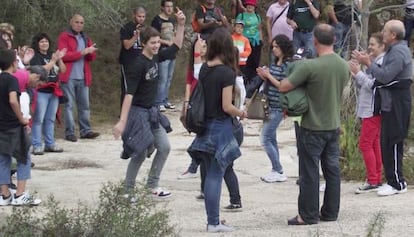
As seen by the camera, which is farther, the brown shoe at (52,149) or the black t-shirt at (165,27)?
the black t-shirt at (165,27)

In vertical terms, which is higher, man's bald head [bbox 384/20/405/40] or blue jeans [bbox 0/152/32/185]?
man's bald head [bbox 384/20/405/40]

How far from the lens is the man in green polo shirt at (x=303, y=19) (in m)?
12.6

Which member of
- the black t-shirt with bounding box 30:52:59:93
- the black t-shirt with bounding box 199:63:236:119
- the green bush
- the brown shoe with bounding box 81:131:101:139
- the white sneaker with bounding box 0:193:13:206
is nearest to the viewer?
the green bush

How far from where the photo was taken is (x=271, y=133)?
29.1 feet

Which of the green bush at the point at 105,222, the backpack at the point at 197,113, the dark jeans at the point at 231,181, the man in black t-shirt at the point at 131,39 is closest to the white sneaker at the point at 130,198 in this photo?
the green bush at the point at 105,222

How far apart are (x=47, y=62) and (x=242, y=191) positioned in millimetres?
3324

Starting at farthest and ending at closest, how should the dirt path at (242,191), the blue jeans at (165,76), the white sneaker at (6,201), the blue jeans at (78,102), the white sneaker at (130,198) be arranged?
1. the blue jeans at (165,76)
2. the blue jeans at (78,102)
3. the white sneaker at (6,201)
4. the dirt path at (242,191)
5. the white sneaker at (130,198)

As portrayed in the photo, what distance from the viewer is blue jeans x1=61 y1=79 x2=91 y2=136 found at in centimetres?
1144

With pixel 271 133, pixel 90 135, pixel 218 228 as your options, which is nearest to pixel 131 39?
pixel 90 135

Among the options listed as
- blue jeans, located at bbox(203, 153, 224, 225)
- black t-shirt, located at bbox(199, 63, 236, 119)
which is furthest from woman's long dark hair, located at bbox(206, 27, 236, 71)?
blue jeans, located at bbox(203, 153, 224, 225)

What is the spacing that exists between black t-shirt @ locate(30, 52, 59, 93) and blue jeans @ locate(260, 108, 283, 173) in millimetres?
3090

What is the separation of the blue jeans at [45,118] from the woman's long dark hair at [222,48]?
168 inches

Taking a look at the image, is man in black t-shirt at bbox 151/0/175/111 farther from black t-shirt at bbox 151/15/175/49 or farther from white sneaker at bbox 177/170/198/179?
white sneaker at bbox 177/170/198/179

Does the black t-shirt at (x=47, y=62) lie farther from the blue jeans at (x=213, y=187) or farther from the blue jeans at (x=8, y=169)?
the blue jeans at (x=213, y=187)
